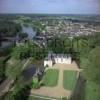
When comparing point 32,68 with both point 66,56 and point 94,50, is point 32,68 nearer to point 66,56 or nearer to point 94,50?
point 66,56

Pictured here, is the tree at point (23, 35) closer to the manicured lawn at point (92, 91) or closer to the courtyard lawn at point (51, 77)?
the courtyard lawn at point (51, 77)

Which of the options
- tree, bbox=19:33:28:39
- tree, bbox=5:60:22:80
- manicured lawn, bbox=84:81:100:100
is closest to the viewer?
manicured lawn, bbox=84:81:100:100

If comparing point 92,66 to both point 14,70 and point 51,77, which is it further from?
point 14,70

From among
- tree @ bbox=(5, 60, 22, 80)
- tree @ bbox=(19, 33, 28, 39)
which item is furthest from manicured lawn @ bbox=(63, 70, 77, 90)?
tree @ bbox=(19, 33, 28, 39)

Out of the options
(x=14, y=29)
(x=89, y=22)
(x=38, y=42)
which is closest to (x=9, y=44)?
(x=14, y=29)

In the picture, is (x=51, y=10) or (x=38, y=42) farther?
(x=38, y=42)

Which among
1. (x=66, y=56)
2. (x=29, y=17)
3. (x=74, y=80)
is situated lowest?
(x=74, y=80)

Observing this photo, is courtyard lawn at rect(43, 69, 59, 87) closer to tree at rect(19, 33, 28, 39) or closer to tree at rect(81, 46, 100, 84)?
tree at rect(81, 46, 100, 84)
